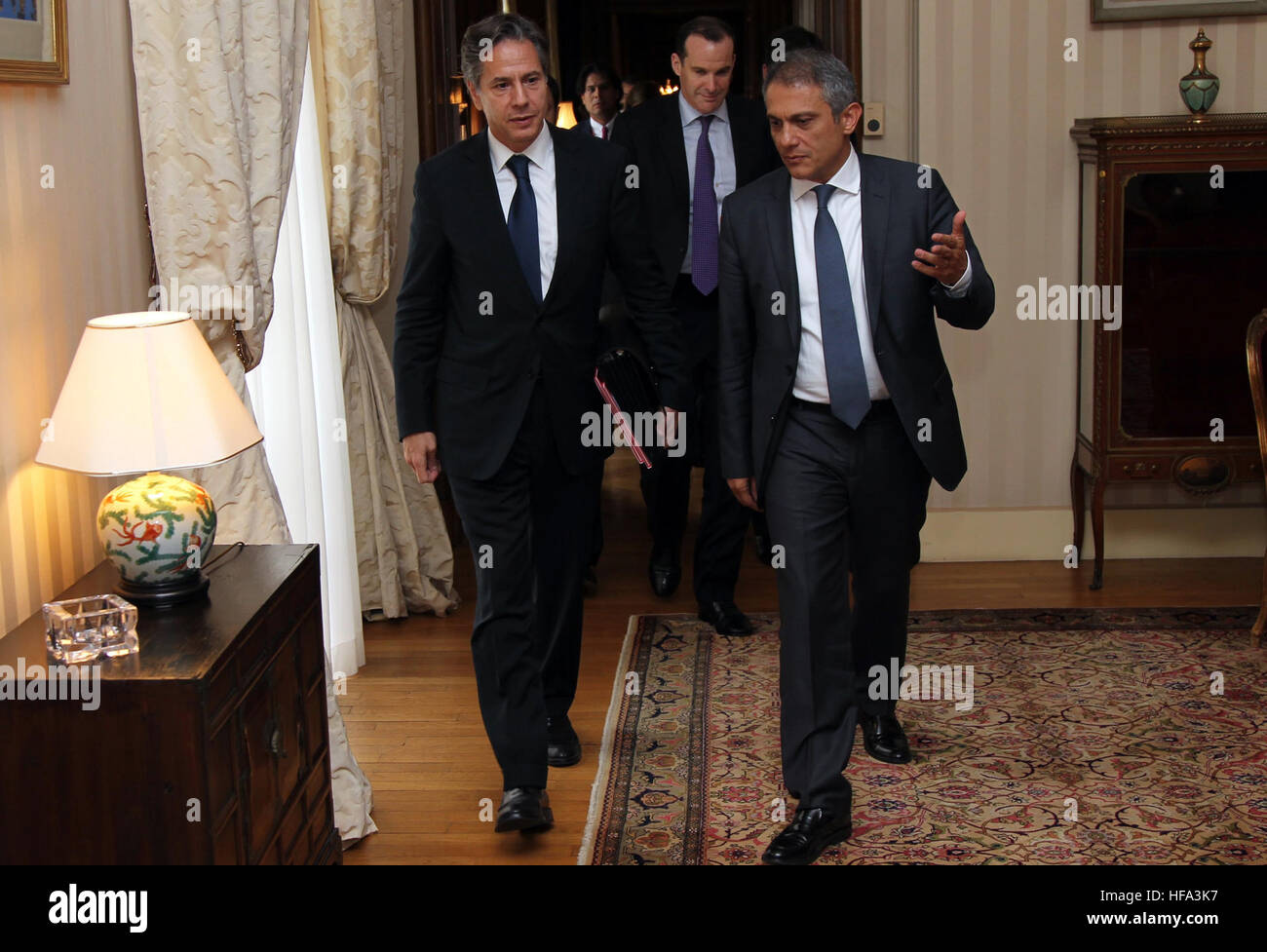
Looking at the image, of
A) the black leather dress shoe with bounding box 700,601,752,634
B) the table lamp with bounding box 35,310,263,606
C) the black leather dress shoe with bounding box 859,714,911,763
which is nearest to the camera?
the table lamp with bounding box 35,310,263,606

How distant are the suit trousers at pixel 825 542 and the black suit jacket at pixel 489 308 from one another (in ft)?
1.68

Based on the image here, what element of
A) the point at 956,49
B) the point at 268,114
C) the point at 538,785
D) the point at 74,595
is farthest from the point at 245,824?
the point at 956,49

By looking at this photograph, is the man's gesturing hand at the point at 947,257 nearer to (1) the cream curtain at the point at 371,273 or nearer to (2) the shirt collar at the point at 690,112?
(2) the shirt collar at the point at 690,112

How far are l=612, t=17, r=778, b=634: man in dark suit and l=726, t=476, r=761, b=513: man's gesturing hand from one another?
4.26 feet

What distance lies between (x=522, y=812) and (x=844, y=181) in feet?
5.19

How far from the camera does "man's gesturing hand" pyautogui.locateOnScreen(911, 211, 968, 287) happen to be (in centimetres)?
303

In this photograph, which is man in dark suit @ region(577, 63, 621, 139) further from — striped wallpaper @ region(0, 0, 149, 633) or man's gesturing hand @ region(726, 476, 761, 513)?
striped wallpaper @ region(0, 0, 149, 633)

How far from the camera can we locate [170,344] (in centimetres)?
254

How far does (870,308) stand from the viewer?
3232 mm

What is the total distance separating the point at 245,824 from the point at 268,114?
5.64ft

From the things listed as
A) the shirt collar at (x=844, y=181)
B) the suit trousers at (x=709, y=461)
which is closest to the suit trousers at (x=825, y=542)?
the shirt collar at (x=844, y=181)

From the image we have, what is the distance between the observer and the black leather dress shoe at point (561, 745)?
3729 millimetres

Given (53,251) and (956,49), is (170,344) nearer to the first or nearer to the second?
(53,251)

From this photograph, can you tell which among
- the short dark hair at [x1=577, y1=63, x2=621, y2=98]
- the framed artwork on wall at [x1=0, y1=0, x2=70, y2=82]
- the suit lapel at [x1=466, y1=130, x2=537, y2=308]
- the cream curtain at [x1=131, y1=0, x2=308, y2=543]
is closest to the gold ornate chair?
the suit lapel at [x1=466, y1=130, x2=537, y2=308]
